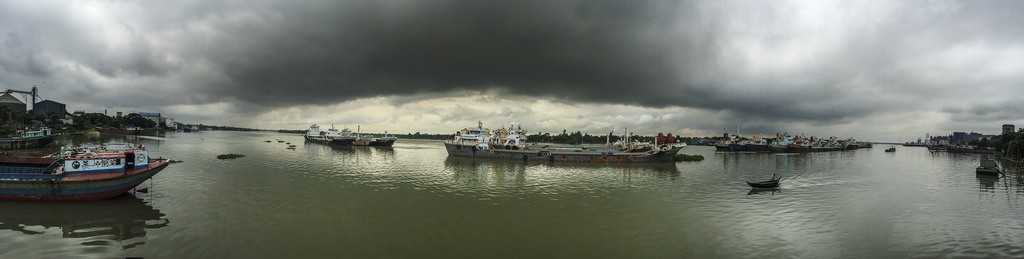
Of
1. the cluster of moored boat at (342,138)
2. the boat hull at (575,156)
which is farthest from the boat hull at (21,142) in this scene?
the boat hull at (575,156)

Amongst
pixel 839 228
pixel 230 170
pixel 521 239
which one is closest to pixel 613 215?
pixel 521 239

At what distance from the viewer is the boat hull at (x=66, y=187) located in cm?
2000

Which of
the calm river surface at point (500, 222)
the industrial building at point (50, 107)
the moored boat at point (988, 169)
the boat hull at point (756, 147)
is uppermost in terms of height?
the industrial building at point (50, 107)

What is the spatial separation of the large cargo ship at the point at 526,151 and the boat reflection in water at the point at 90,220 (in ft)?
154

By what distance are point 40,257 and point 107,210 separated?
8.08 m

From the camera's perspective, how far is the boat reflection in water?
50.1ft

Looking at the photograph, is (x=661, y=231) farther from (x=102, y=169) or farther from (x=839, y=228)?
(x=102, y=169)

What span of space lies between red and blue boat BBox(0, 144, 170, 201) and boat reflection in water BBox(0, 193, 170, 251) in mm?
567

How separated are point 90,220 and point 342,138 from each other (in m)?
89.7

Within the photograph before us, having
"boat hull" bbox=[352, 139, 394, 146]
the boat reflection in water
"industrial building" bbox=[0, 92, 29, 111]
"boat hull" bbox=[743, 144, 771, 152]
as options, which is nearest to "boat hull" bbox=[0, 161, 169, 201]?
the boat reflection in water

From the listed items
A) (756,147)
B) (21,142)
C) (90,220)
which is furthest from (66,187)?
(756,147)

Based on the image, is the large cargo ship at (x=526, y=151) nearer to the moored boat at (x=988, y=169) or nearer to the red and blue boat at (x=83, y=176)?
the moored boat at (x=988, y=169)

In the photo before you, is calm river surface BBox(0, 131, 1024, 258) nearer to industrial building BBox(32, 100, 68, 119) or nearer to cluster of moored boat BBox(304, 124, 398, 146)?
cluster of moored boat BBox(304, 124, 398, 146)

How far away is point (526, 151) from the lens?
208 feet
